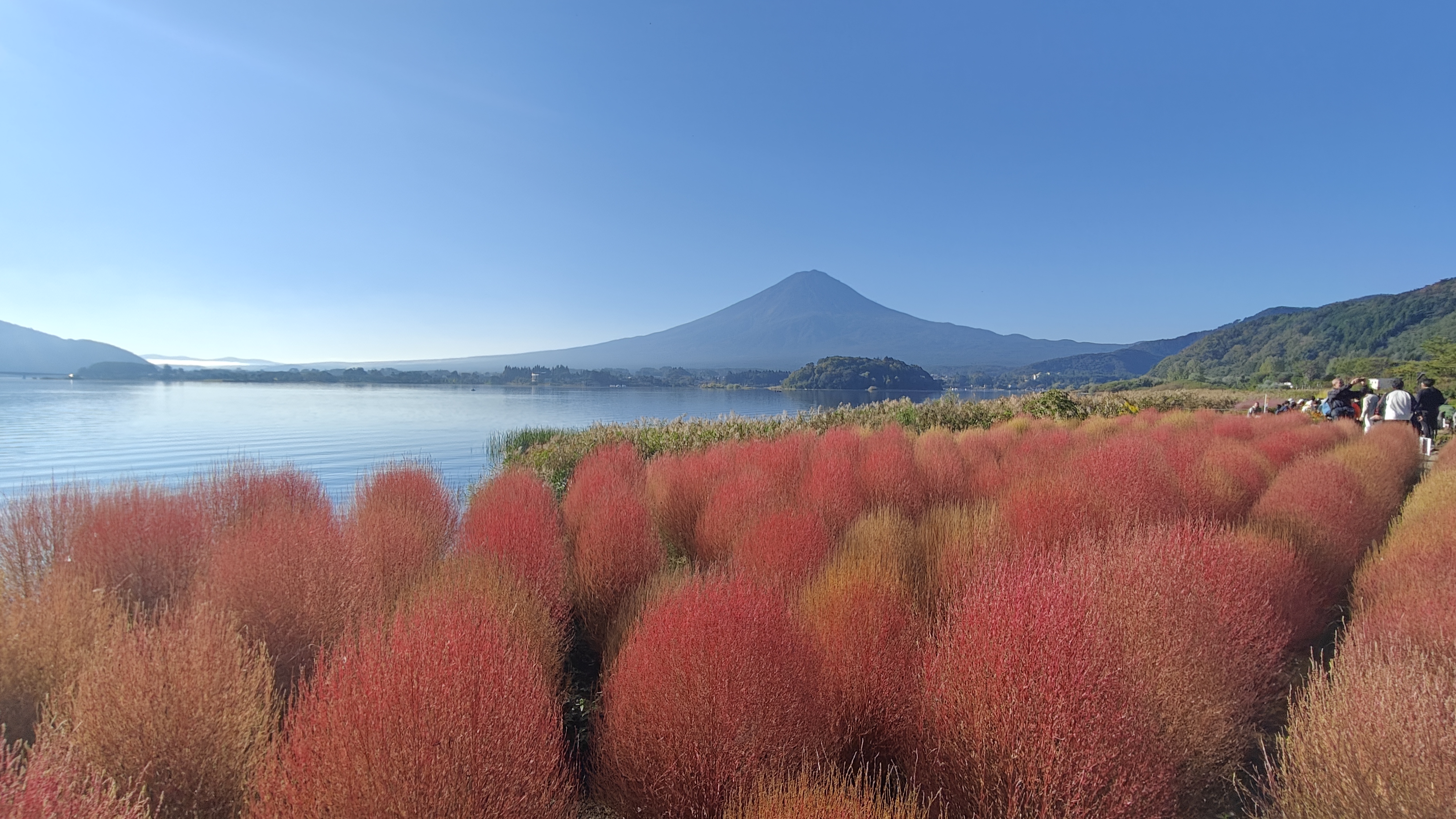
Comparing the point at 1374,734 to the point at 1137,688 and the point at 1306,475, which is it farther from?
the point at 1306,475

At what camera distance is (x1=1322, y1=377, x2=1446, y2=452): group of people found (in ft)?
42.6

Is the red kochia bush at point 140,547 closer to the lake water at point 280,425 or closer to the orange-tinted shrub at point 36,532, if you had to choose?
the orange-tinted shrub at point 36,532

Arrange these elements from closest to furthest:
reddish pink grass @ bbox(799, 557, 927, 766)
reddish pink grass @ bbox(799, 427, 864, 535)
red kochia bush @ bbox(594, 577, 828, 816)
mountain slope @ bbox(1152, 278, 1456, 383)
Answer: red kochia bush @ bbox(594, 577, 828, 816), reddish pink grass @ bbox(799, 557, 927, 766), reddish pink grass @ bbox(799, 427, 864, 535), mountain slope @ bbox(1152, 278, 1456, 383)

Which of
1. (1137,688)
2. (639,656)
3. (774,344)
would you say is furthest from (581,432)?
(774,344)

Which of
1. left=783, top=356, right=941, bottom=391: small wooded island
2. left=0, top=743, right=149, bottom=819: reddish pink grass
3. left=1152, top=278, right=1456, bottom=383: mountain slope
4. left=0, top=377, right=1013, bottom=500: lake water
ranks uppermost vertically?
left=1152, top=278, right=1456, bottom=383: mountain slope

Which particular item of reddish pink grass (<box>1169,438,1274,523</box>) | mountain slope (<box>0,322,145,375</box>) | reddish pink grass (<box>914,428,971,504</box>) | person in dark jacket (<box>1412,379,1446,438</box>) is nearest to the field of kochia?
reddish pink grass (<box>1169,438,1274,523</box>)

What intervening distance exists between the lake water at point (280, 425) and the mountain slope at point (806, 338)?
Answer: 8614 cm

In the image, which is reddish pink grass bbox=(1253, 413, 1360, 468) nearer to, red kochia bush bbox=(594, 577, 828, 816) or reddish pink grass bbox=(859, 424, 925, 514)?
reddish pink grass bbox=(859, 424, 925, 514)

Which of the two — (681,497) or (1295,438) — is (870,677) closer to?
(681,497)

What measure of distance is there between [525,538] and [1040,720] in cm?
362

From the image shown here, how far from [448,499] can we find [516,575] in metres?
3.17

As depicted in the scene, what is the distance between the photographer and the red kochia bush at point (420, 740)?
1803 mm

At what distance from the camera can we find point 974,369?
12112cm

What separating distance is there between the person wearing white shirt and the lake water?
44.4 ft
